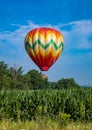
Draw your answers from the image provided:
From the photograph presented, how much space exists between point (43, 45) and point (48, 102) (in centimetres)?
1557

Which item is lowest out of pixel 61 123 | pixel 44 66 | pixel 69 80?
pixel 61 123

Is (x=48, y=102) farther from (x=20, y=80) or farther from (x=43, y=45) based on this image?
(x=20, y=80)

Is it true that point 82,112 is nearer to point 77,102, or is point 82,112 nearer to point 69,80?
point 77,102

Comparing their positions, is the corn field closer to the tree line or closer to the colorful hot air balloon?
the colorful hot air balloon

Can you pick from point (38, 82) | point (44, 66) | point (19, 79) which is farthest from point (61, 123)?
point (38, 82)

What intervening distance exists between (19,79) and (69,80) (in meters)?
21.6

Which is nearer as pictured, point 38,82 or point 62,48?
point 62,48

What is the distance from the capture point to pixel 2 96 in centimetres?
1931

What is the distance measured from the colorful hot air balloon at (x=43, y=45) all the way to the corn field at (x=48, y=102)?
1445cm

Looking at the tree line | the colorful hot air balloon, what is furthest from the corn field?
the tree line

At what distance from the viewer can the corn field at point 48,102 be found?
1864 cm

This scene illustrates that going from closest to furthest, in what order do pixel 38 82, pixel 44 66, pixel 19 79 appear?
pixel 44 66 → pixel 19 79 → pixel 38 82

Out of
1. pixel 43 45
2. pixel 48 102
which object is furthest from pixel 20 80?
pixel 48 102

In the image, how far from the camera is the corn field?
18.6m
